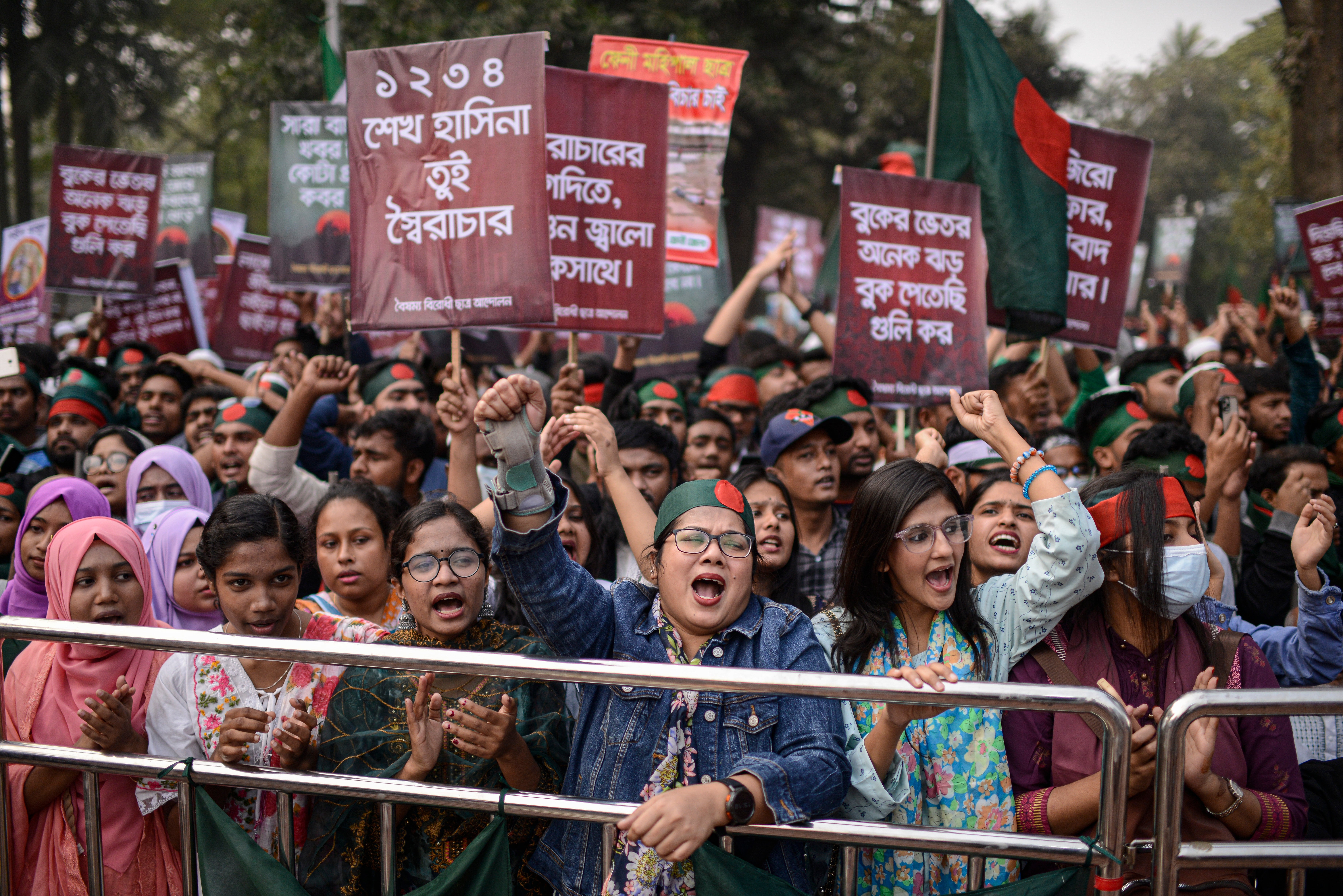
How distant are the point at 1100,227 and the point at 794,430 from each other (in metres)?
2.60

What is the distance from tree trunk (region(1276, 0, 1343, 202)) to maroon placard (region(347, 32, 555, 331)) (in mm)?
8444

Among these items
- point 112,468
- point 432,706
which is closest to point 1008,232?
point 432,706

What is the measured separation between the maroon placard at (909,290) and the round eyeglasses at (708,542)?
272cm

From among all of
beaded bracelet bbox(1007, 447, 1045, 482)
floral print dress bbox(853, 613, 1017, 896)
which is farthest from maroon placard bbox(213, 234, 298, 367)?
floral print dress bbox(853, 613, 1017, 896)

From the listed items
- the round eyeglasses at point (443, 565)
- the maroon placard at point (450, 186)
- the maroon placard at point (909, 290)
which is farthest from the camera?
the maroon placard at point (909, 290)

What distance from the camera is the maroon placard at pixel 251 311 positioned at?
9180 mm

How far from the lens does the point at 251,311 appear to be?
365 inches

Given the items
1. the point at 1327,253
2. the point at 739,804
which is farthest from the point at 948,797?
the point at 1327,253

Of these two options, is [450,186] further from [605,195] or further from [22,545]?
[22,545]

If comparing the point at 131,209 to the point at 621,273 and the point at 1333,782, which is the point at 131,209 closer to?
the point at 621,273

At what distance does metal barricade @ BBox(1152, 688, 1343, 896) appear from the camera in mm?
2213

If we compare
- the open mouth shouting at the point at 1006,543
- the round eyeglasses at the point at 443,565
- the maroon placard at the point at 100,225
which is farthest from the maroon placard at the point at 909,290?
the maroon placard at the point at 100,225

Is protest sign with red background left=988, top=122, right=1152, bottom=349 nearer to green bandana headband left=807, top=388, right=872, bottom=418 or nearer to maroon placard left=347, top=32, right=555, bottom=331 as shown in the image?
green bandana headband left=807, top=388, right=872, bottom=418

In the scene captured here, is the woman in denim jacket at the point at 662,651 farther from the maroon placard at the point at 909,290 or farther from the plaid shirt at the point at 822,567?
the maroon placard at the point at 909,290
